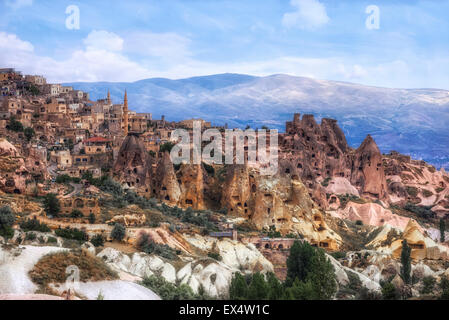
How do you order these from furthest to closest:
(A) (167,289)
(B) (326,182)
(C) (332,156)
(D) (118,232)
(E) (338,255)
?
(C) (332,156) < (B) (326,182) < (E) (338,255) < (D) (118,232) < (A) (167,289)

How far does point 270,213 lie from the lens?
49.9m

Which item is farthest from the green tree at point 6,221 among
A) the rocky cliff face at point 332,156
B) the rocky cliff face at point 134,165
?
the rocky cliff face at point 332,156

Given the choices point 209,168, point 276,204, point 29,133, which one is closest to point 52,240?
point 276,204

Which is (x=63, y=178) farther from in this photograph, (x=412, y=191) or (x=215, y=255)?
(x=412, y=191)

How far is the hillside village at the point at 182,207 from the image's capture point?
33094 mm

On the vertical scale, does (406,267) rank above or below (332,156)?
below

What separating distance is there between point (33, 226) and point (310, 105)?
8667cm

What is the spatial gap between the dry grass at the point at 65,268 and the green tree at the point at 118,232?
9.23 metres

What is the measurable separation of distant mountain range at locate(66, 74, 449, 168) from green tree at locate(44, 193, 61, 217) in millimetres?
58210

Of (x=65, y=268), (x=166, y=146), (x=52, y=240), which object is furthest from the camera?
(x=166, y=146)

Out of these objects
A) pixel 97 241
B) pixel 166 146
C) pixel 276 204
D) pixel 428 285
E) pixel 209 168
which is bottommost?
pixel 428 285

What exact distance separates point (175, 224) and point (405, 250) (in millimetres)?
14001

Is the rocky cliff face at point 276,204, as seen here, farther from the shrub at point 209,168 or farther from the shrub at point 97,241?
the shrub at point 97,241

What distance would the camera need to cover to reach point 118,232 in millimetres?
38781
